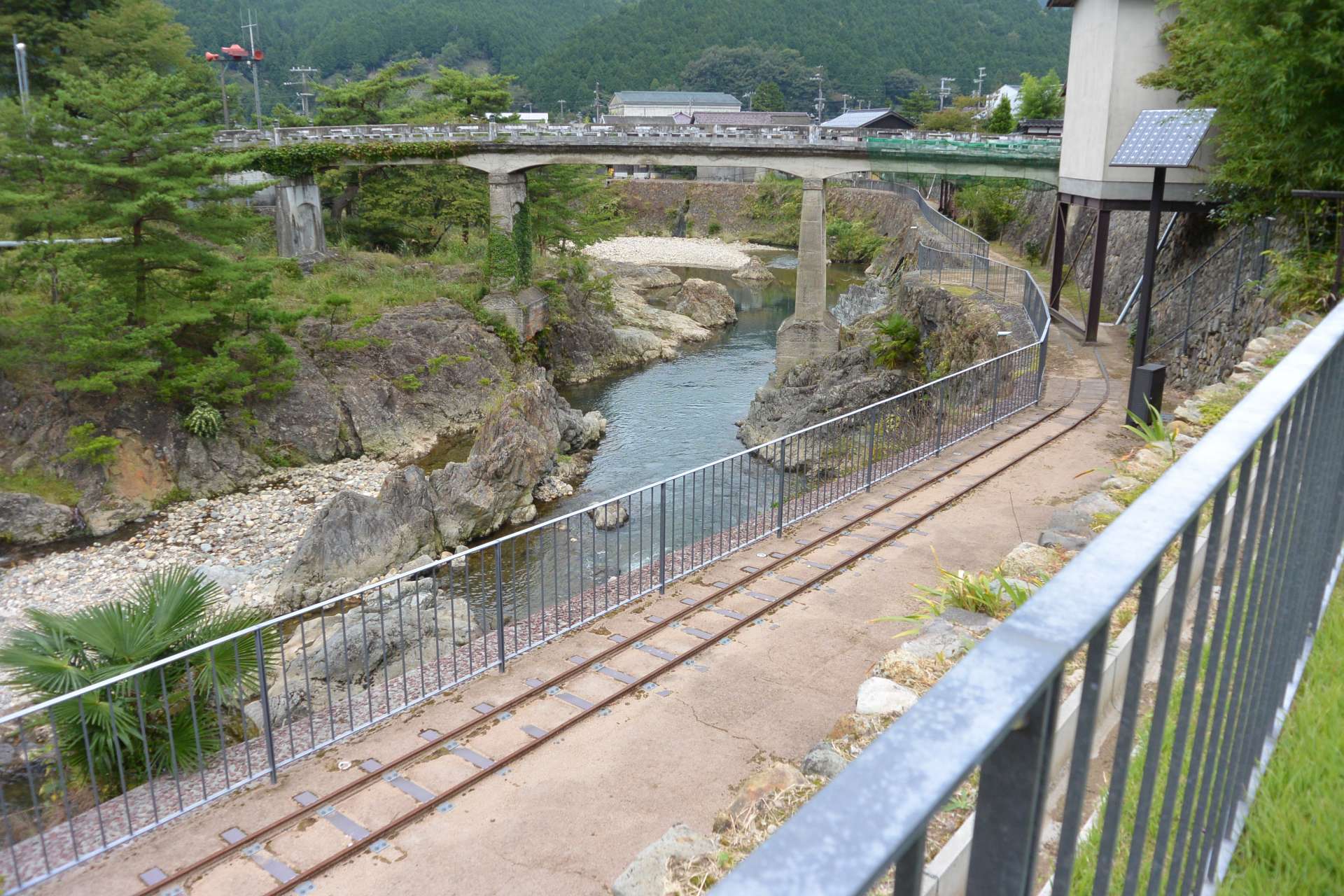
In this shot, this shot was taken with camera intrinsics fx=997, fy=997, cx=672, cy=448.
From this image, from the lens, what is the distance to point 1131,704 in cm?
135

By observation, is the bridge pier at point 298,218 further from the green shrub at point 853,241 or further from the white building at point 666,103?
the white building at point 666,103

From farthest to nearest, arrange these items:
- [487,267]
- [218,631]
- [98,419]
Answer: [487,267], [98,419], [218,631]

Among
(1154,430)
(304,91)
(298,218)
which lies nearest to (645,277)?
(298,218)

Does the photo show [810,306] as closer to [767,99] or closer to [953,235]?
[953,235]

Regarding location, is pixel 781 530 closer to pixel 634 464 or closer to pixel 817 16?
pixel 634 464

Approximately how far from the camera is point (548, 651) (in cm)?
979

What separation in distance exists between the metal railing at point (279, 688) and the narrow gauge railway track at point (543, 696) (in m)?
0.66

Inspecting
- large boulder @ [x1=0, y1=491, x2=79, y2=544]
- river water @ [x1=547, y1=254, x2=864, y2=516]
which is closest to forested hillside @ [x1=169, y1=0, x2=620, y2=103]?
river water @ [x1=547, y1=254, x2=864, y2=516]

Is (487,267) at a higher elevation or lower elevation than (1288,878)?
lower

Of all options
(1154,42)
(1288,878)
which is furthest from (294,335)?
(1288,878)

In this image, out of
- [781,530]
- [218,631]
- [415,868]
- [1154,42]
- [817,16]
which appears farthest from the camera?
[817,16]

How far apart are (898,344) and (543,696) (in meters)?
20.1

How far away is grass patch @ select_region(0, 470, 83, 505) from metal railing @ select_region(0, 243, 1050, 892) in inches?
353

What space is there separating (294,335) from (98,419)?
251 inches
